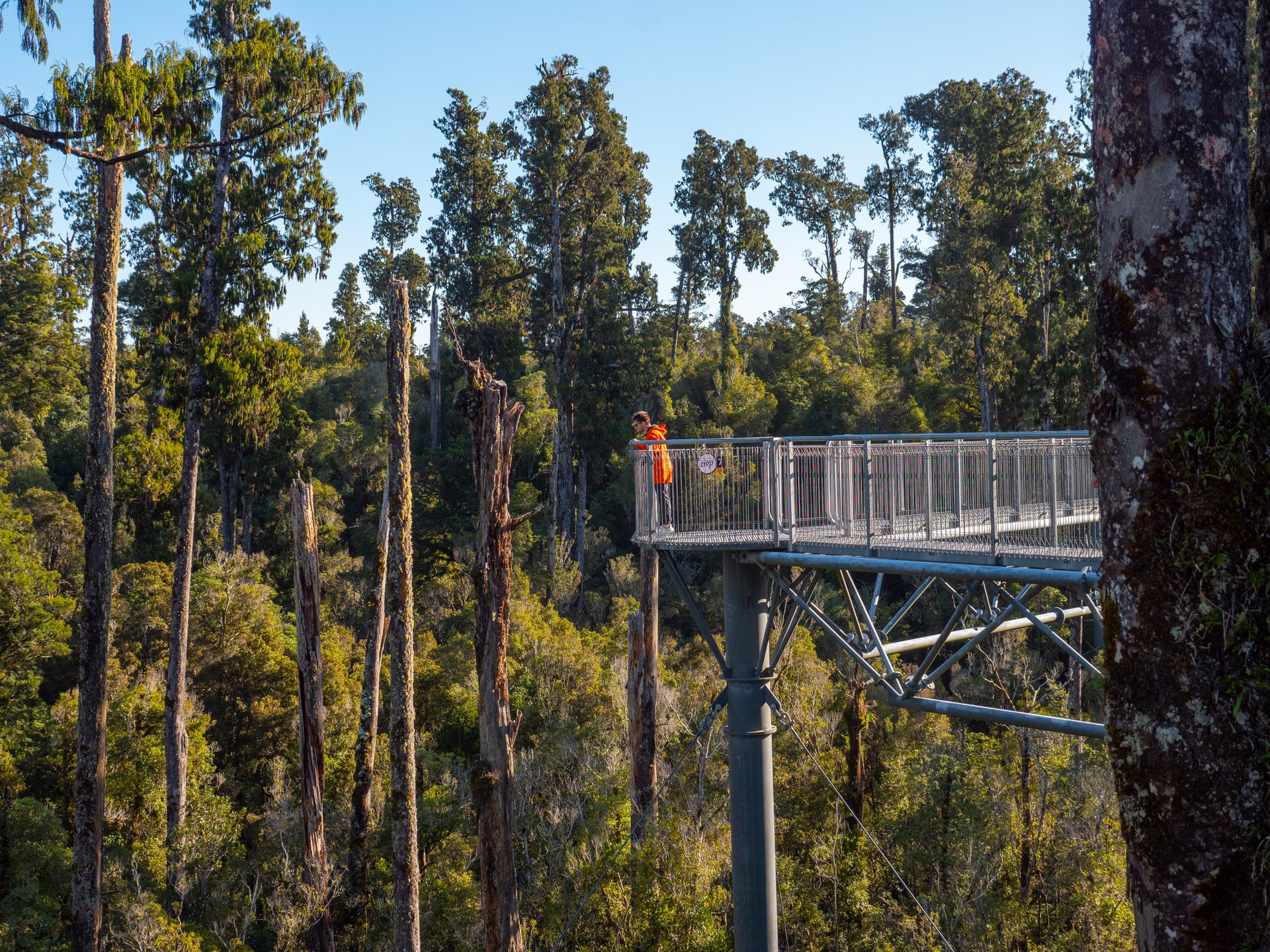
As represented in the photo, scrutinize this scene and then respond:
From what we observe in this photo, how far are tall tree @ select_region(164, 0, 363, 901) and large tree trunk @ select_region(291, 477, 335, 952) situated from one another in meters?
3.94

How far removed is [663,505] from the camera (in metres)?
9.75

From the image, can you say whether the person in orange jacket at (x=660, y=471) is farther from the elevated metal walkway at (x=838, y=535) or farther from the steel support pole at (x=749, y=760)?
the steel support pole at (x=749, y=760)

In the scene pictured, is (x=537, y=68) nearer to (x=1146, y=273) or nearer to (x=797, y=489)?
(x=797, y=489)

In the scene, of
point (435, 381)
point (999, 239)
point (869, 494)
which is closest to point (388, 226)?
point (435, 381)

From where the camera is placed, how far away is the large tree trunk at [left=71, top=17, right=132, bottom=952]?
1025 centimetres

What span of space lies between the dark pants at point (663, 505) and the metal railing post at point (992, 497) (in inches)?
136

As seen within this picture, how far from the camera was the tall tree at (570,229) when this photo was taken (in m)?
34.0

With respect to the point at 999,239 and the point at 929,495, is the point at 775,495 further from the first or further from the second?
the point at 999,239

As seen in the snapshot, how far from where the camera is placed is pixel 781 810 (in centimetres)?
1891

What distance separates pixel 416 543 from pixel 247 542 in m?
5.73

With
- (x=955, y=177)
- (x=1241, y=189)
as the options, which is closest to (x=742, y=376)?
(x=955, y=177)

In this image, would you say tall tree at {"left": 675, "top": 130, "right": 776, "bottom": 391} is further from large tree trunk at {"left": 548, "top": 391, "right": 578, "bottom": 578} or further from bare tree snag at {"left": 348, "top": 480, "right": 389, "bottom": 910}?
bare tree snag at {"left": 348, "top": 480, "right": 389, "bottom": 910}

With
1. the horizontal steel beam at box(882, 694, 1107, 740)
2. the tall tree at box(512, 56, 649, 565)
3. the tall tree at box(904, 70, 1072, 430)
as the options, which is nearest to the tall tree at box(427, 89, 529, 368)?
the tall tree at box(512, 56, 649, 565)

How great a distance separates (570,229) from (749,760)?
95.0ft
